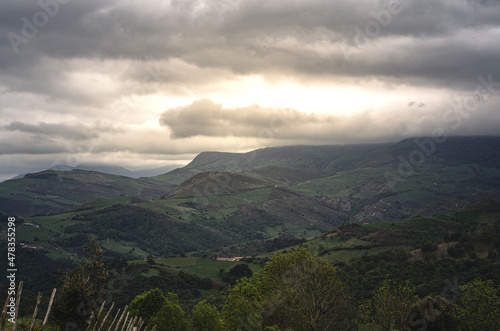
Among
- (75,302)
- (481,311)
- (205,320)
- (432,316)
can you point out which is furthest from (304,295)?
(75,302)

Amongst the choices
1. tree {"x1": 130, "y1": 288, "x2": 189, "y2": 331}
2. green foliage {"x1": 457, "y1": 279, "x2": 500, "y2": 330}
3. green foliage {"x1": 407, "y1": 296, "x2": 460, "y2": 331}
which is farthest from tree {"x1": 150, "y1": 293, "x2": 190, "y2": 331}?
green foliage {"x1": 457, "y1": 279, "x2": 500, "y2": 330}

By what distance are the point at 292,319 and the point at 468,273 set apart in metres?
97.0

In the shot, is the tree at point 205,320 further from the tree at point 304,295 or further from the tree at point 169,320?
the tree at point 304,295

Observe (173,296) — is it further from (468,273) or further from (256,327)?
(468,273)

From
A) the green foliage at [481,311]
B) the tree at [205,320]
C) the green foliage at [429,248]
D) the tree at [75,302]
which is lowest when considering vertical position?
the green foliage at [429,248]

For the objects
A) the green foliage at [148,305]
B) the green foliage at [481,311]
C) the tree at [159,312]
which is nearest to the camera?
the green foliage at [481,311]

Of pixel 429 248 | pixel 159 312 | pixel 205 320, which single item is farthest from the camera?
pixel 429 248

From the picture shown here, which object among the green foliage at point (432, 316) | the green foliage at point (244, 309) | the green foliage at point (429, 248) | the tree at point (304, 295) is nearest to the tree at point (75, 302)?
the green foliage at point (244, 309)

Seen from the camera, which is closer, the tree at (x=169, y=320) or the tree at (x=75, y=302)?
the tree at (x=75, y=302)

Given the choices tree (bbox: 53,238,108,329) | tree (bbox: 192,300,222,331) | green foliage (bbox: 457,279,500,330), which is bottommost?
tree (bbox: 192,300,222,331)

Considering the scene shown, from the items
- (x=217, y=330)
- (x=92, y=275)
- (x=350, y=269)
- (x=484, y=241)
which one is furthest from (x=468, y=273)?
(x=92, y=275)

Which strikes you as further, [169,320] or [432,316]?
[169,320]

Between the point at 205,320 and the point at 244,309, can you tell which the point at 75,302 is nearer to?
the point at 244,309

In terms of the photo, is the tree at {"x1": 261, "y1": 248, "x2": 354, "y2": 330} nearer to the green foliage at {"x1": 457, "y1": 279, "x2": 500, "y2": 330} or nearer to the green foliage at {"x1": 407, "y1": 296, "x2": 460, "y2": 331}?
the green foliage at {"x1": 407, "y1": 296, "x2": 460, "y2": 331}
